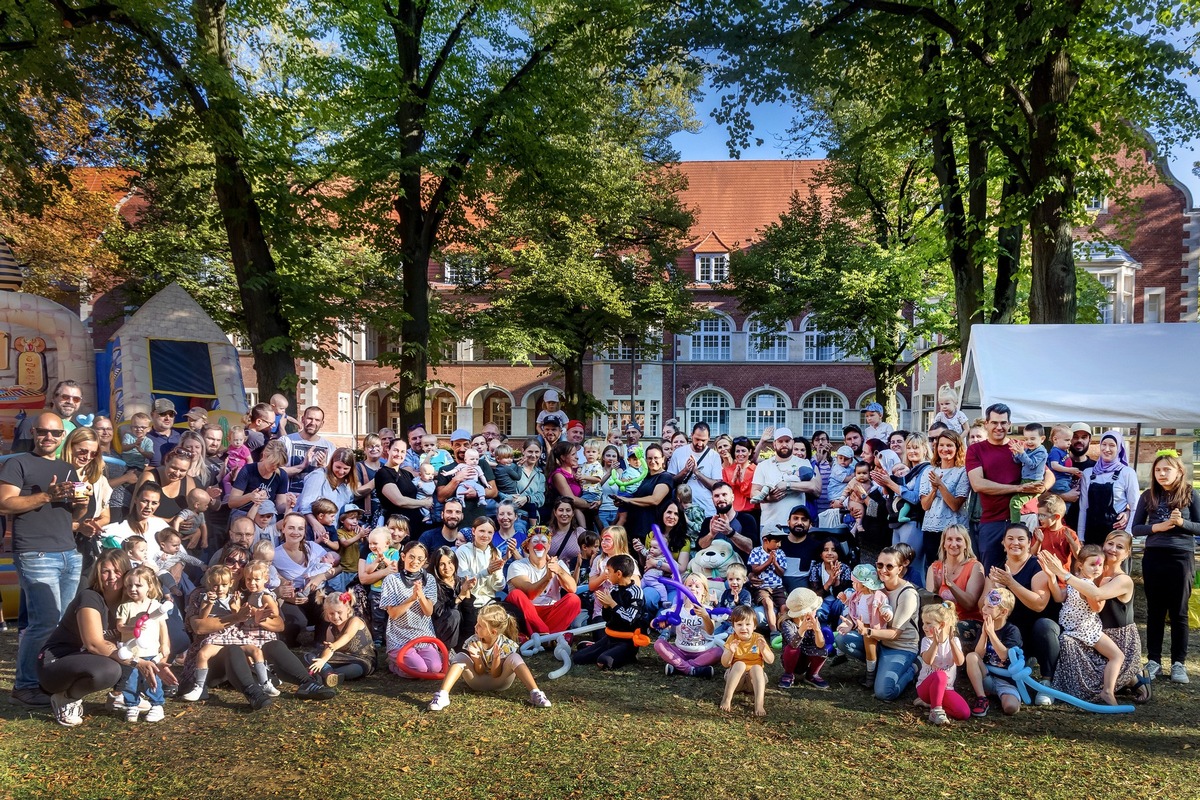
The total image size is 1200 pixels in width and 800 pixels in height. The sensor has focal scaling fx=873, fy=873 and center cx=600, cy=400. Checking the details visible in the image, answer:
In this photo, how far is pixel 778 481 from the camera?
8.50 metres

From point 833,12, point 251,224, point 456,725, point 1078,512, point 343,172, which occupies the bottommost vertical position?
point 456,725

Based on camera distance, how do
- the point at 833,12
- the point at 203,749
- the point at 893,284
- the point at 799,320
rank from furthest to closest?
the point at 799,320 → the point at 893,284 → the point at 833,12 → the point at 203,749

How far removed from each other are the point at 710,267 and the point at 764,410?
704cm

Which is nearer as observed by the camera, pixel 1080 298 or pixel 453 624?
pixel 453 624

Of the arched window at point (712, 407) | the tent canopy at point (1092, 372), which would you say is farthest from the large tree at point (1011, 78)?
the arched window at point (712, 407)

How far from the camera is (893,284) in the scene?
74.2 feet

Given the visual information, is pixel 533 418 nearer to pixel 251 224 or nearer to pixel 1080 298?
pixel 1080 298

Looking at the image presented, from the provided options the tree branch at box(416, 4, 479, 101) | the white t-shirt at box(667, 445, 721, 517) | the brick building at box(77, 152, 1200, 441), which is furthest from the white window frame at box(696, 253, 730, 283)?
the white t-shirt at box(667, 445, 721, 517)

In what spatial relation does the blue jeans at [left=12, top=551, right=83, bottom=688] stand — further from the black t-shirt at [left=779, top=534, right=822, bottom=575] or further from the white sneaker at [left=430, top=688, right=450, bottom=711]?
the black t-shirt at [left=779, top=534, right=822, bottom=575]

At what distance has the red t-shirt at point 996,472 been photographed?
7098 millimetres

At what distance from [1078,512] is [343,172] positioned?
1091 centimetres

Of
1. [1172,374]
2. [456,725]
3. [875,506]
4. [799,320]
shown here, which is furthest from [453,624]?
[799,320]

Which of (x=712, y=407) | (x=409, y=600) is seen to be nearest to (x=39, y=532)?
(x=409, y=600)

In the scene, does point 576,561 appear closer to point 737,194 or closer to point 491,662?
point 491,662
